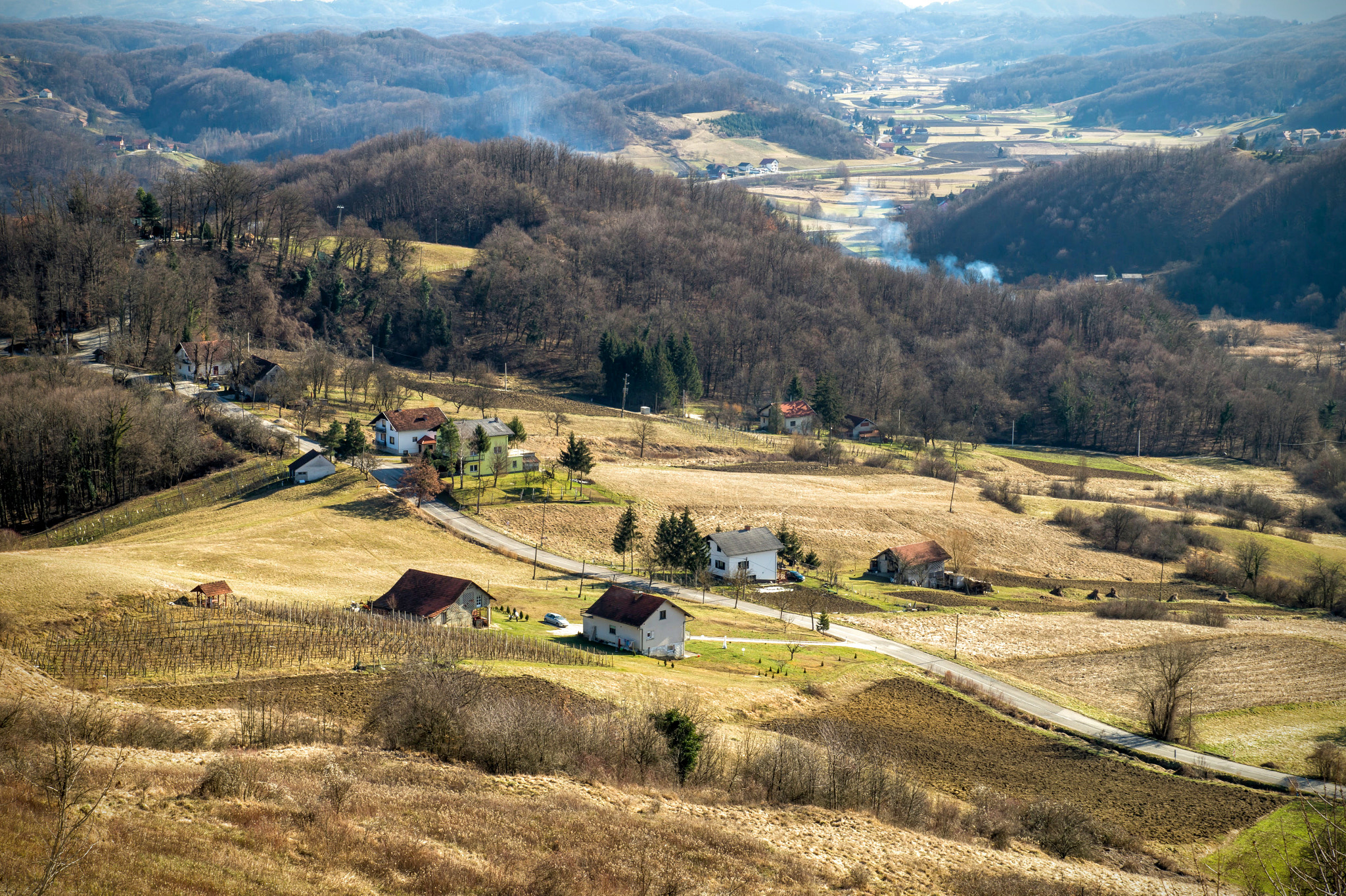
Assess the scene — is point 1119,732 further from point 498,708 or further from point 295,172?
point 295,172

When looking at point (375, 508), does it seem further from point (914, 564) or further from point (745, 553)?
point (914, 564)

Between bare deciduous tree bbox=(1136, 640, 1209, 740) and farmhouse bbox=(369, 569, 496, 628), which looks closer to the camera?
bare deciduous tree bbox=(1136, 640, 1209, 740)

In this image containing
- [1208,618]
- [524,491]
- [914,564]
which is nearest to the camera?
[1208,618]

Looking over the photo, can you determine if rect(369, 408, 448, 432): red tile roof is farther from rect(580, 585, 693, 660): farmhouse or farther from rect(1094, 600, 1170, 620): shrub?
rect(1094, 600, 1170, 620): shrub

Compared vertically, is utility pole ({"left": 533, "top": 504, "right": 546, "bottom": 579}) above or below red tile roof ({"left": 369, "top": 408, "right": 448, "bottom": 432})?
below

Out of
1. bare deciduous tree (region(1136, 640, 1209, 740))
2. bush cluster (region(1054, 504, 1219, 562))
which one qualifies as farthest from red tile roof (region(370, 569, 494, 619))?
bush cluster (region(1054, 504, 1219, 562))

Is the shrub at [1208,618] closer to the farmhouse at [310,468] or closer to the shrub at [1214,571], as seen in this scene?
the shrub at [1214,571]

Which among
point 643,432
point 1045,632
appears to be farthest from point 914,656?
point 643,432
